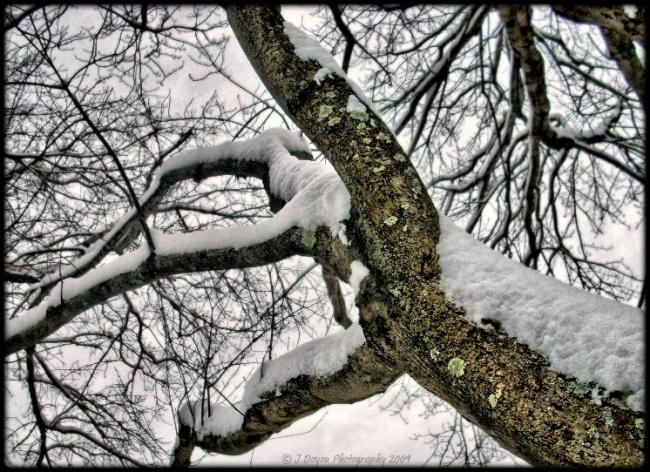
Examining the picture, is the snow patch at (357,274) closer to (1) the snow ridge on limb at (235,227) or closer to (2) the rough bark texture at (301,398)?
(1) the snow ridge on limb at (235,227)

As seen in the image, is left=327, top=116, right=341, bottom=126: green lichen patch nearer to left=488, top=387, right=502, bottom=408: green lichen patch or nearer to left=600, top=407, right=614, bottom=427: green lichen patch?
left=488, top=387, right=502, bottom=408: green lichen patch

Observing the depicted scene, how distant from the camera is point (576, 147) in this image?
3.61 m

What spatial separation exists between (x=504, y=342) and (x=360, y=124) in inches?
35.2

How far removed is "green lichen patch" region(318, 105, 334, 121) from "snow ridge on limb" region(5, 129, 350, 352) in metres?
0.31

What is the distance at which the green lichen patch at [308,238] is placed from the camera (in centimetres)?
169

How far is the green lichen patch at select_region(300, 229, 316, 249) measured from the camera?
169 cm

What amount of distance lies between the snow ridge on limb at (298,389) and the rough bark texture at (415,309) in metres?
0.50

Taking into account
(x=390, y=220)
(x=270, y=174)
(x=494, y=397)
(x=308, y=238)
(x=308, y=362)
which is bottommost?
(x=494, y=397)

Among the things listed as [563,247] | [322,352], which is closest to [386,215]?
[322,352]

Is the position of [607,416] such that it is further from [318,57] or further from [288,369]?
[288,369]

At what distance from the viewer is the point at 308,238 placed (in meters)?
1.71

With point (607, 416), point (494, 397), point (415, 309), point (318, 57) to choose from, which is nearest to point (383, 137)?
point (318, 57)

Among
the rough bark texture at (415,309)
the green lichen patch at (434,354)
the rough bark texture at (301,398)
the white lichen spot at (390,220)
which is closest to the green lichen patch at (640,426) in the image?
the rough bark texture at (415,309)

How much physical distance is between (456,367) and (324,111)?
1021mm
